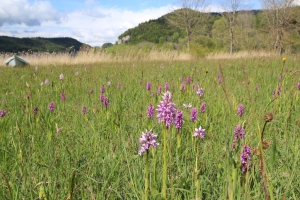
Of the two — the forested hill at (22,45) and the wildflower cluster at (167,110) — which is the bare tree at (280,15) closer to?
the wildflower cluster at (167,110)

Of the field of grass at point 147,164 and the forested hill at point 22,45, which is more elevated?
the forested hill at point 22,45

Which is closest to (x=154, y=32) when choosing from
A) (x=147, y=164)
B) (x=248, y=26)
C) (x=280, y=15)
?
(x=248, y=26)

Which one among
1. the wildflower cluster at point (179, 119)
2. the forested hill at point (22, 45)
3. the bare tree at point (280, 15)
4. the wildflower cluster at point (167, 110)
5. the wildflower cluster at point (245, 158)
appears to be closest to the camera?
the wildflower cluster at point (167, 110)

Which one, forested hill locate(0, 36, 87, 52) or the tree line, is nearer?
the tree line

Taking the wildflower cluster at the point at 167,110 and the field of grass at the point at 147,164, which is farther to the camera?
the field of grass at the point at 147,164

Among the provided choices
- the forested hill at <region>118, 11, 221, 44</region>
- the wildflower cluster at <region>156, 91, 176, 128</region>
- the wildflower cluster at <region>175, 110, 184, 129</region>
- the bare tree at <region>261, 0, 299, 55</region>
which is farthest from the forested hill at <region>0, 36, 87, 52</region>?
the wildflower cluster at <region>156, 91, 176, 128</region>

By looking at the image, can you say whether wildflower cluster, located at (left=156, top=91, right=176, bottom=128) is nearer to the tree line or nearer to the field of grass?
the field of grass

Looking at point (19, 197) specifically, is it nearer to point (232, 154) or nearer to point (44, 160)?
point (44, 160)

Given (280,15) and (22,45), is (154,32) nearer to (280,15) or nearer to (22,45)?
(22,45)

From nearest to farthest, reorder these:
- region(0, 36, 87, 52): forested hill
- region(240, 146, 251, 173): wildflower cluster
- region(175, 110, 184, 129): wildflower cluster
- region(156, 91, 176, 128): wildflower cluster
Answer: region(156, 91, 176, 128): wildflower cluster
region(240, 146, 251, 173): wildflower cluster
region(175, 110, 184, 129): wildflower cluster
region(0, 36, 87, 52): forested hill

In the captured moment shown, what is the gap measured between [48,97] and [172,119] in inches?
119

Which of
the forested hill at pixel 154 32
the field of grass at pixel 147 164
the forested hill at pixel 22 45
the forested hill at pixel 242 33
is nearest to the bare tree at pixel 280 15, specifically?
the forested hill at pixel 242 33

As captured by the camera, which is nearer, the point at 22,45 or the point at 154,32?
the point at 22,45

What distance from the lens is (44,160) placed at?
154cm
